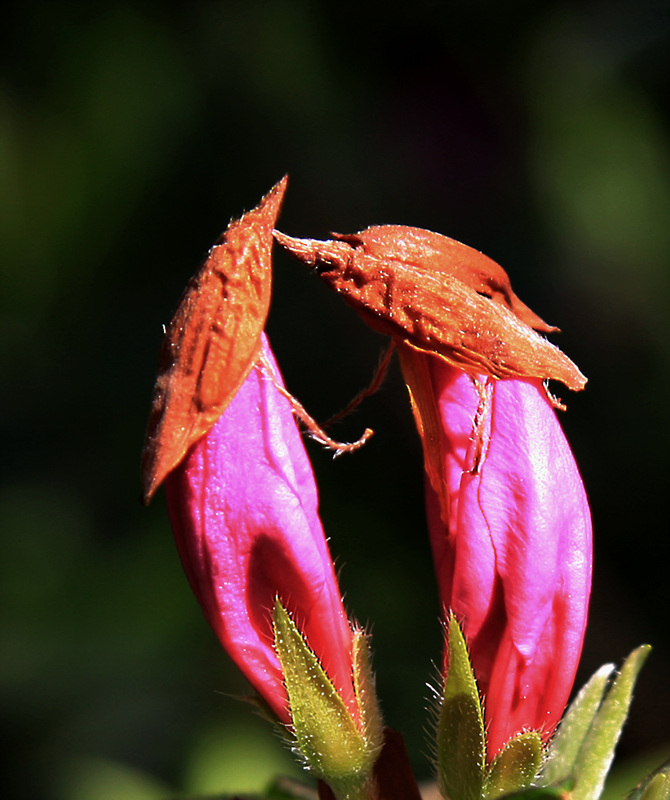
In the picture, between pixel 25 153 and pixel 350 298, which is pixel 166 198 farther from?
pixel 350 298

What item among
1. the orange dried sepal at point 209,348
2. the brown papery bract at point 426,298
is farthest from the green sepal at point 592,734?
the orange dried sepal at point 209,348

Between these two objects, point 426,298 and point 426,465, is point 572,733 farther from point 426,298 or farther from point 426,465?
point 426,298

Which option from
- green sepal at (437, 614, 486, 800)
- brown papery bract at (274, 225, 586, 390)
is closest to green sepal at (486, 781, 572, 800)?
green sepal at (437, 614, 486, 800)

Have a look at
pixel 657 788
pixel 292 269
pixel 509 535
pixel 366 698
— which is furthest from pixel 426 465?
pixel 292 269

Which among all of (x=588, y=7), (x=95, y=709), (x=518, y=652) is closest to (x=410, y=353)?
(x=518, y=652)

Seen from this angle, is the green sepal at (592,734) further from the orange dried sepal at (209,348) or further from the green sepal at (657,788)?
the orange dried sepal at (209,348)

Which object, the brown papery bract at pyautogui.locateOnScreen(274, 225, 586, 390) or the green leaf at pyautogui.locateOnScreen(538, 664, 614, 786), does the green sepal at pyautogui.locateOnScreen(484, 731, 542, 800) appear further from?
the brown papery bract at pyautogui.locateOnScreen(274, 225, 586, 390)
